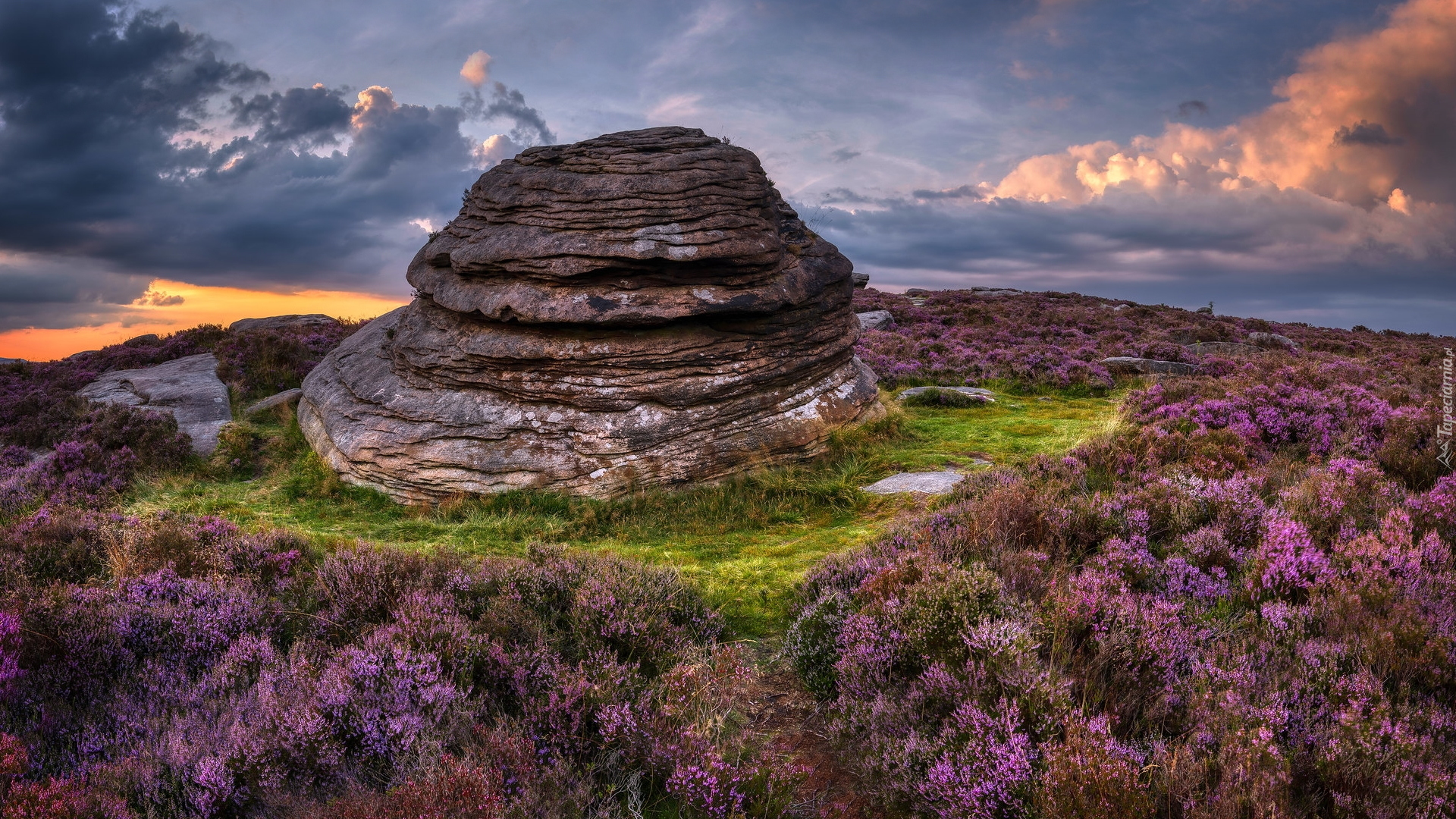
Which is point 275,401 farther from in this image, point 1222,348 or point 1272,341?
point 1272,341

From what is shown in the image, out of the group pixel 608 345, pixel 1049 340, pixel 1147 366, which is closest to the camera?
pixel 608 345

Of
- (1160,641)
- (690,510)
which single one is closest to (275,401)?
(690,510)

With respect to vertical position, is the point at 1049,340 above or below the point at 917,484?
above

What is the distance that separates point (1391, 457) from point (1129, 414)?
4295 millimetres

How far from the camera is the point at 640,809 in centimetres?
402

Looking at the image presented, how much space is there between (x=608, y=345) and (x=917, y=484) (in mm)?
5760

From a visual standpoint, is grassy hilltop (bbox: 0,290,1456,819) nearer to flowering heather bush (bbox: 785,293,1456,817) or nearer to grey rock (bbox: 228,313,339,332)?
flowering heather bush (bbox: 785,293,1456,817)

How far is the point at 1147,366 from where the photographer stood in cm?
2175

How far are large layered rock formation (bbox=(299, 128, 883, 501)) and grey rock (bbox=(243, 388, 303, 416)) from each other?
5.93m

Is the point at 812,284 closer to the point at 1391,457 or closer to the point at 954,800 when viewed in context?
the point at 1391,457

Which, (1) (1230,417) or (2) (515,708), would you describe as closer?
(2) (515,708)

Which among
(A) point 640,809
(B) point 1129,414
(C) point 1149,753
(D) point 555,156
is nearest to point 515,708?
(A) point 640,809

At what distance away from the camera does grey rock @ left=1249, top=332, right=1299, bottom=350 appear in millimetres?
29078

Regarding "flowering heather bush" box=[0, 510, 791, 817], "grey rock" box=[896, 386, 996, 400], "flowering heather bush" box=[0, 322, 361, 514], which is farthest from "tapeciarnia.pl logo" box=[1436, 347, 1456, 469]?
"flowering heather bush" box=[0, 322, 361, 514]
